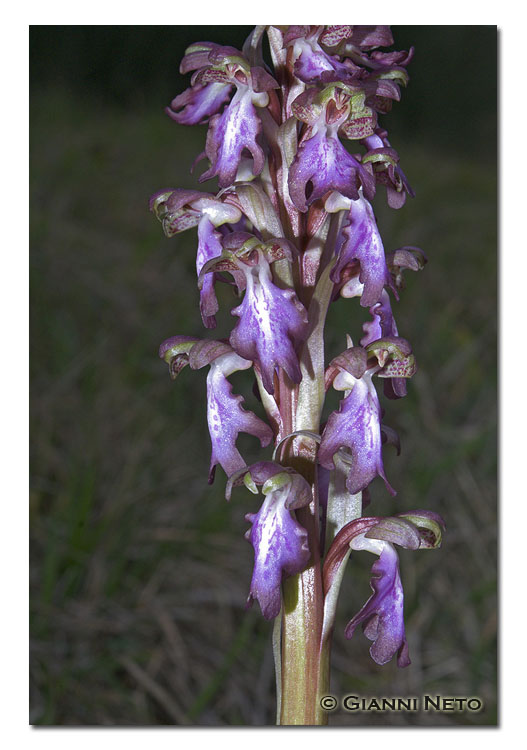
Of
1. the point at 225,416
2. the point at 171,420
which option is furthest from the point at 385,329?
the point at 171,420

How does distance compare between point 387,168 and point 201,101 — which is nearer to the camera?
point 387,168

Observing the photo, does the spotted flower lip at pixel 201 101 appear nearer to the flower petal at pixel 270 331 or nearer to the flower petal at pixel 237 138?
the flower petal at pixel 237 138

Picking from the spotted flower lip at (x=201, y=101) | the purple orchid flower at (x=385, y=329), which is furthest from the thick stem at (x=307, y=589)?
the spotted flower lip at (x=201, y=101)

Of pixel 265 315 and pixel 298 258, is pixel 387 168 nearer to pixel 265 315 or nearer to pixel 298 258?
pixel 298 258

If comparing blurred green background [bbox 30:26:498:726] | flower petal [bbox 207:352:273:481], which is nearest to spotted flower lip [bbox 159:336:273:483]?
flower petal [bbox 207:352:273:481]

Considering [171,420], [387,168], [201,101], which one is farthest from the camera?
[171,420]

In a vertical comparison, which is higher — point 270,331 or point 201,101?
point 201,101
